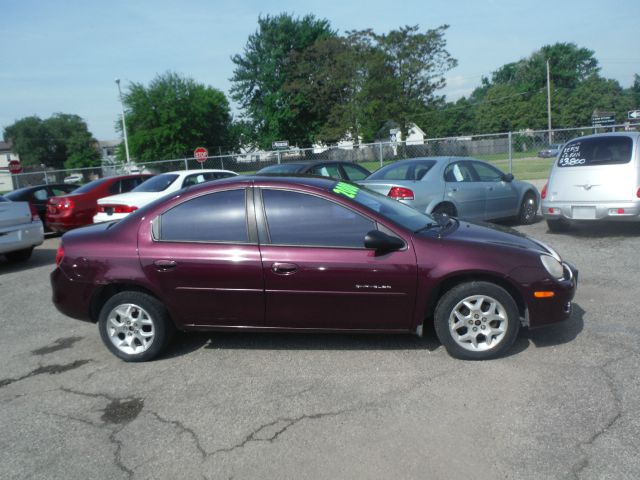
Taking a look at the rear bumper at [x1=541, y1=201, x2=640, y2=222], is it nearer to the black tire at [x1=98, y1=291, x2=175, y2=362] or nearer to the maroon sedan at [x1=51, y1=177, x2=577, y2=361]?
the maroon sedan at [x1=51, y1=177, x2=577, y2=361]

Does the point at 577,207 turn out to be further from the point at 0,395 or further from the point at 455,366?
the point at 0,395

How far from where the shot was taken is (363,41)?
1898 inches

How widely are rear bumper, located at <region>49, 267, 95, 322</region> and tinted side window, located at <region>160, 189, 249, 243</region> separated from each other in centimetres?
85

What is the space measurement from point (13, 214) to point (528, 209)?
9.77 metres

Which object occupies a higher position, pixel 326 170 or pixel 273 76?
pixel 273 76

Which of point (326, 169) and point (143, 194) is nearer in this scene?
point (143, 194)

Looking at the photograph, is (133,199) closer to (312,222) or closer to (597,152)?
(312,222)

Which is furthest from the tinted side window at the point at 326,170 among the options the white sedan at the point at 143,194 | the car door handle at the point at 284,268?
the car door handle at the point at 284,268

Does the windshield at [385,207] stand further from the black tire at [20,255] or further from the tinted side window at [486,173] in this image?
Answer: the black tire at [20,255]

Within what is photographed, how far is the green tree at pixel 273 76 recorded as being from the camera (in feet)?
186

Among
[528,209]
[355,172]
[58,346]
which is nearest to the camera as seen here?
[58,346]

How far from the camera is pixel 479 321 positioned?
4133mm

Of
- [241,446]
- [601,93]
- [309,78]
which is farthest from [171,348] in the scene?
[601,93]

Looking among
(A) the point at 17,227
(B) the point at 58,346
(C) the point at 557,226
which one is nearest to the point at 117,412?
(B) the point at 58,346
